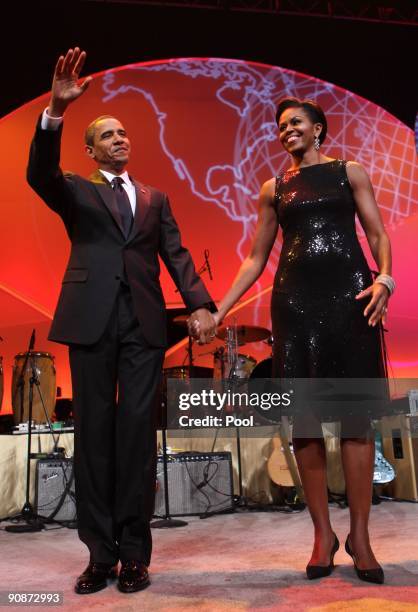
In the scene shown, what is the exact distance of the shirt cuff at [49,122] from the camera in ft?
5.83

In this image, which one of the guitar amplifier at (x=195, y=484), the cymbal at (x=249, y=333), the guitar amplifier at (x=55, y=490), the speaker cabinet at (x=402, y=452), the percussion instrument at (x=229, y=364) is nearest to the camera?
the guitar amplifier at (x=55, y=490)

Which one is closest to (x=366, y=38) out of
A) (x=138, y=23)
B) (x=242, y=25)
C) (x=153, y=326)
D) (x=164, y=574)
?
(x=242, y=25)

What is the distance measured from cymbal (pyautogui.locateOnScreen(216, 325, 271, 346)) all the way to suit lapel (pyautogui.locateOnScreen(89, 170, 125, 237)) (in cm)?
328

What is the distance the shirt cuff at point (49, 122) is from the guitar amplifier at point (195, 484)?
263cm

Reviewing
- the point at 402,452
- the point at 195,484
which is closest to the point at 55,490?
the point at 195,484

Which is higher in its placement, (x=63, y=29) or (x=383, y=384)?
(x=63, y=29)

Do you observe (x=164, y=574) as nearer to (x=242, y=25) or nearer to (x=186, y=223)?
(x=186, y=223)

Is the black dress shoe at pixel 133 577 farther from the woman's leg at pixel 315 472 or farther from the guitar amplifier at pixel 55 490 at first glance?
the guitar amplifier at pixel 55 490

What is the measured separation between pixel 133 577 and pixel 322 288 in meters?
1.07

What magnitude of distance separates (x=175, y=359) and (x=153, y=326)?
14.1 feet

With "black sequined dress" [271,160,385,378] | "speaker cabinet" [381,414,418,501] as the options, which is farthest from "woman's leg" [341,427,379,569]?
"speaker cabinet" [381,414,418,501]

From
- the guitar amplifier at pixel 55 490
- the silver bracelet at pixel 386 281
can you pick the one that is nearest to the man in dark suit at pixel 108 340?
the silver bracelet at pixel 386 281

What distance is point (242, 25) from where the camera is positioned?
6414 mm

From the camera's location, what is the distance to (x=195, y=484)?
155 inches
